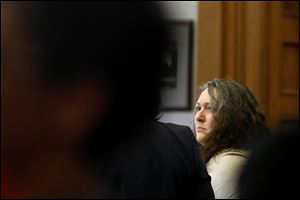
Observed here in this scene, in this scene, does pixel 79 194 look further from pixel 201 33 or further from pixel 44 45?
pixel 201 33

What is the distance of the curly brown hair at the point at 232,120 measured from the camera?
5.75ft

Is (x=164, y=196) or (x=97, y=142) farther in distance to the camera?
(x=164, y=196)

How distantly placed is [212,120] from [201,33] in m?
0.91

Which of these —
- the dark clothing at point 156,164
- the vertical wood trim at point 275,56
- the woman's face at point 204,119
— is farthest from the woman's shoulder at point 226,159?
the vertical wood trim at point 275,56

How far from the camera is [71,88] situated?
0.53m

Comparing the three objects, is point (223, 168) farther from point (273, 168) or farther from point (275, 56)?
point (275, 56)

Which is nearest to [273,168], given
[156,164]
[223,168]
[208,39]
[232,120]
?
[156,164]

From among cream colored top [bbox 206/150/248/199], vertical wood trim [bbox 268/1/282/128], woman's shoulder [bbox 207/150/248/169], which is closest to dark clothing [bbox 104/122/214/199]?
cream colored top [bbox 206/150/248/199]

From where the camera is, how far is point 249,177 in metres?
0.59

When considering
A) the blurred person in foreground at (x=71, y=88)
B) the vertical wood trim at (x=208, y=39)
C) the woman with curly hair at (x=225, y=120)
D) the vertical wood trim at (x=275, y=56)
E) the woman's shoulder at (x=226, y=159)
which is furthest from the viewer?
the vertical wood trim at (x=275, y=56)

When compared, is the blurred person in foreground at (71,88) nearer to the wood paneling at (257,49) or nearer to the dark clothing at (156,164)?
the dark clothing at (156,164)

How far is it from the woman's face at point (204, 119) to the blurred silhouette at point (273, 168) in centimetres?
120

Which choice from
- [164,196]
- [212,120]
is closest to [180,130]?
[164,196]

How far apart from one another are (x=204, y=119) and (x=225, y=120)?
0.26ft
